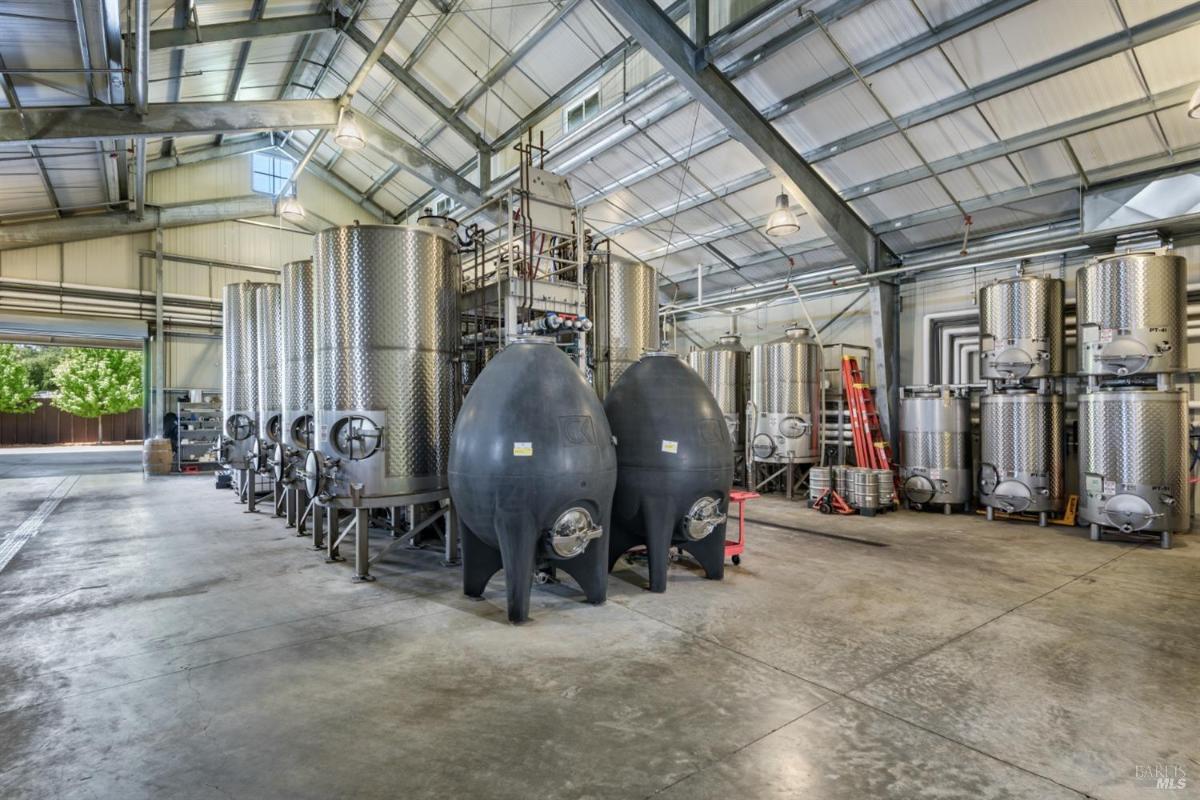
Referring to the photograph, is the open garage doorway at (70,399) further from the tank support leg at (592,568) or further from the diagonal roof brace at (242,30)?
the tank support leg at (592,568)

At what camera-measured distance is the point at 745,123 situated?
26.7ft

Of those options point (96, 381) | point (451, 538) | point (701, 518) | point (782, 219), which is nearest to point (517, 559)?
point (701, 518)

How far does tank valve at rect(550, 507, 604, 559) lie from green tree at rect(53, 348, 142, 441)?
33625 millimetres

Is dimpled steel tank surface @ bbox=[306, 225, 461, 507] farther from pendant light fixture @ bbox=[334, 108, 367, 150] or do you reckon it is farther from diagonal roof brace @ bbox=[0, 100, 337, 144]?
pendant light fixture @ bbox=[334, 108, 367, 150]

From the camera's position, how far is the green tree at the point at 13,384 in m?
27.8

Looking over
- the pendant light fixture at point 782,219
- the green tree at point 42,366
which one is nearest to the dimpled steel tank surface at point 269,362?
the pendant light fixture at point 782,219

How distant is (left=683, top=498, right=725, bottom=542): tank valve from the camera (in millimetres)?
5105

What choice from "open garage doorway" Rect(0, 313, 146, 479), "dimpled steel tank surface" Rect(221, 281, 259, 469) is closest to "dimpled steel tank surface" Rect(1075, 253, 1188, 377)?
"dimpled steel tank surface" Rect(221, 281, 259, 469)

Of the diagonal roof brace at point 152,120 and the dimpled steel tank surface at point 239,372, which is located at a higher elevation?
the diagonal roof brace at point 152,120

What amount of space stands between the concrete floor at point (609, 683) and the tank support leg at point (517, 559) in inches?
6.5

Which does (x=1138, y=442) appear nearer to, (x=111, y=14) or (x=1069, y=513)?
(x=1069, y=513)

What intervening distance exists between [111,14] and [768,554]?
9441 mm

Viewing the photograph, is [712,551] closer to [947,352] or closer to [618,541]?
[618,541]

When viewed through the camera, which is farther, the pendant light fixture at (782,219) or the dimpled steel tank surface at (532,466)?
the pendant light fixture at (782,219)
